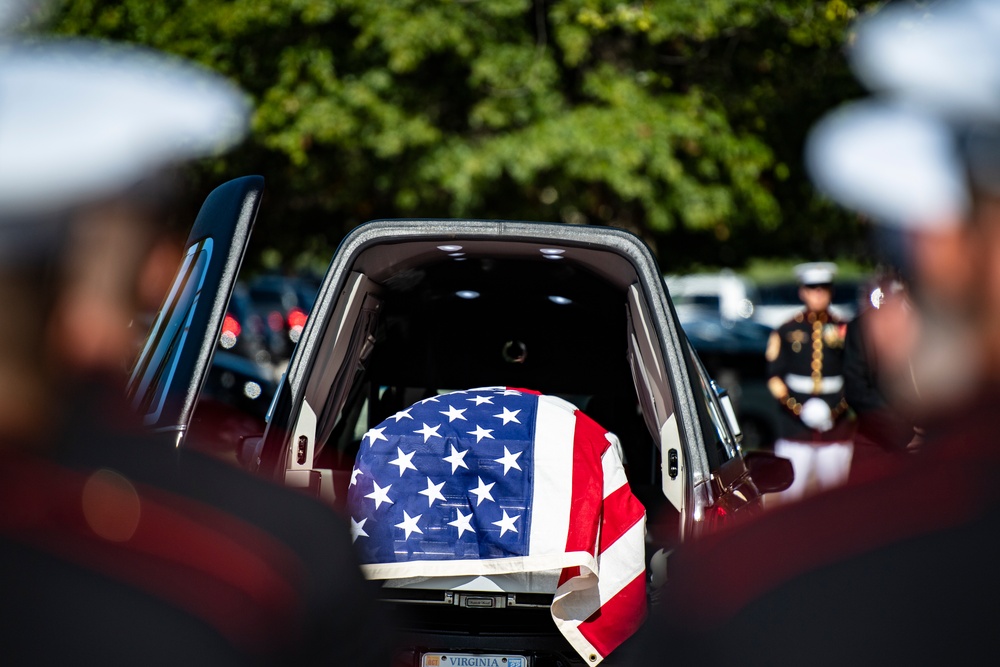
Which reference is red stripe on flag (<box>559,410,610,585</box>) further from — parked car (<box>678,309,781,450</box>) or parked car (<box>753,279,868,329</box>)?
parked car (<box>753,279,868,329</box>)

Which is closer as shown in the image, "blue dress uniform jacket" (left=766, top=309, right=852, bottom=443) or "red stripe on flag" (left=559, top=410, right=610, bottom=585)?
"red stripe on flag" (left=559, top=410, right=610, bottom=585)

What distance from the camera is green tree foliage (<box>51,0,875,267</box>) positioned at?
1070 cm

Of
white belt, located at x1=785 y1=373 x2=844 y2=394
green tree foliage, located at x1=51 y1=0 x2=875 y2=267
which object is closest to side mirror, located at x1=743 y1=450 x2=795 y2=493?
white belt, located at x1=785 y1=373 x2=844 y2=394

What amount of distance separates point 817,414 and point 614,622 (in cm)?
472

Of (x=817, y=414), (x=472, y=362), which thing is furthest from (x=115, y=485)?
(x=817, y=414)

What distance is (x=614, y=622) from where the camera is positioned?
326 cm

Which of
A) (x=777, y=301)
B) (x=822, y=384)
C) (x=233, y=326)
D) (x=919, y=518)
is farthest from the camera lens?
(x=777, y=301)

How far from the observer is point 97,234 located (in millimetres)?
1443

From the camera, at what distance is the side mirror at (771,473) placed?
379 centimetres

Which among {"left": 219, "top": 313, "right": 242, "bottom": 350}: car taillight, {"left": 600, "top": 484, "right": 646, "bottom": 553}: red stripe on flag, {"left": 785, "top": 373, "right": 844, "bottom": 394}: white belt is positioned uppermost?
{"left": 219, "top": 313, "right": 242, "bottom": 350}: car taillight

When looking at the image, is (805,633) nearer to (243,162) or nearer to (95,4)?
(95,4)

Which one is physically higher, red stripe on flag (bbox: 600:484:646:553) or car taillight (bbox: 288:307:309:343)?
car taillight (bbox: 288:307:309:343)

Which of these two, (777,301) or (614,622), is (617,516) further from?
(777,301)

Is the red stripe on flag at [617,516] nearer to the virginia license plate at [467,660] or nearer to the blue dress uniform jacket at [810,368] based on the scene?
the virginia license plate at [467,660]
